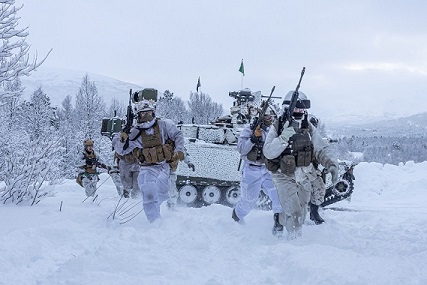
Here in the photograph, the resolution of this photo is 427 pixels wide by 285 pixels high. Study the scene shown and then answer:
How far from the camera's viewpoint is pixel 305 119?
18.0 feet

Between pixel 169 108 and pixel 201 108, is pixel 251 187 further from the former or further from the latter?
pixel 201 108

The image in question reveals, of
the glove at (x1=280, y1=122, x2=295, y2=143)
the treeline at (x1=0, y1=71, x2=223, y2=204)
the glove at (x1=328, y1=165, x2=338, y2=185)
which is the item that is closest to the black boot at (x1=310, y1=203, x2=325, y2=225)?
the glove at (x1=328, y1=165, x2=338, y2=185)

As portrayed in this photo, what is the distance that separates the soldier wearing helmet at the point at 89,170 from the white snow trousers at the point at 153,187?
3175mm

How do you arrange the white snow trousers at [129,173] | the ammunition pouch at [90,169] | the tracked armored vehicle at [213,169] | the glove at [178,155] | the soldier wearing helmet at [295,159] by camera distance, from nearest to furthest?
1. the soldier wearing helmet at [295,159]
2. the glove at [178,155]
3. the white snow trousers at [129,173]
4. the ammunition pouch at [90,169]
5. the tracked armored vehicle at [213,169]

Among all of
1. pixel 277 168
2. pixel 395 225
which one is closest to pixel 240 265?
pixel 277 168

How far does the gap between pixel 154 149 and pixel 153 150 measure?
0.06ft

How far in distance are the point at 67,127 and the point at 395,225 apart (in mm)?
41406

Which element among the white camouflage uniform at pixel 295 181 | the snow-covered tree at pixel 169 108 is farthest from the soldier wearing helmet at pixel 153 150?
the snow-covered tree at pixel 169 108

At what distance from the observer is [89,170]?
9219mm

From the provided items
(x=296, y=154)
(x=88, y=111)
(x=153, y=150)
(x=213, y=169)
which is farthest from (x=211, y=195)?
(x=88, y=111)

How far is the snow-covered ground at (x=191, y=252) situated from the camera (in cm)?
343

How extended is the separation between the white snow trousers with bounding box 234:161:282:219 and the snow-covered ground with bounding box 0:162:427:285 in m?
0.24

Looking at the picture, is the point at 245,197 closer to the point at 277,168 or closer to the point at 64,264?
the point at 277,168

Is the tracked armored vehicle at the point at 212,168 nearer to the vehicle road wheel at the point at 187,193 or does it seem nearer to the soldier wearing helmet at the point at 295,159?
the vehicle road wheel at the point at 187,193
